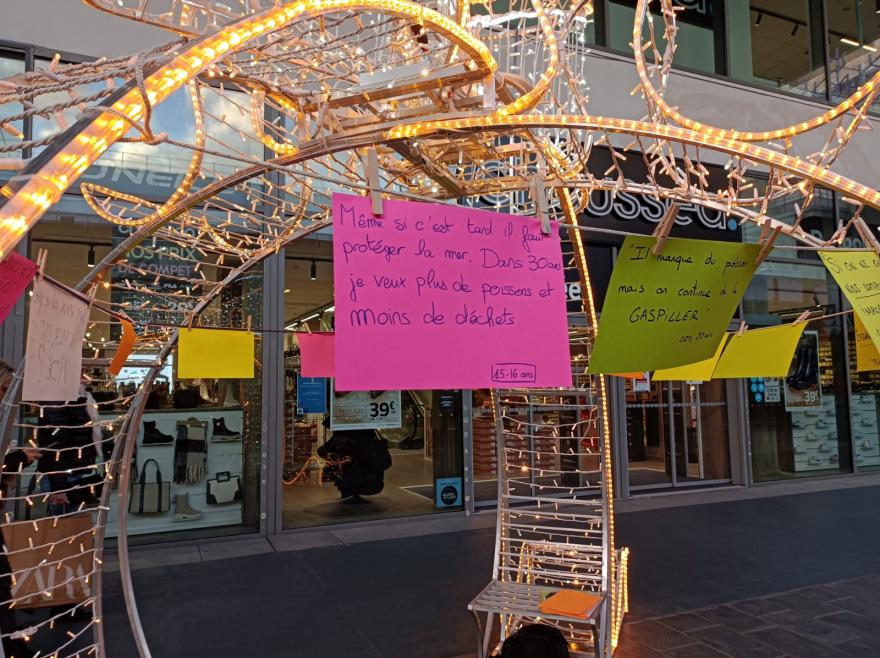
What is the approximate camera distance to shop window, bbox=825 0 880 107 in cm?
1106

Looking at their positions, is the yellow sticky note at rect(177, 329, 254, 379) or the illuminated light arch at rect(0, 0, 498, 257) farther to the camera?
the yellow sticky note at rect(177, 329, 254, 379)

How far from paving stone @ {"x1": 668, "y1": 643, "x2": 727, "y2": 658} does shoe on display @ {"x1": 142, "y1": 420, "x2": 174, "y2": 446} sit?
5305mm

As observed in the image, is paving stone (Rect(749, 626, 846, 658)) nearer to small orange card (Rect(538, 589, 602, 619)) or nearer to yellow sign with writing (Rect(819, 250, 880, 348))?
small orange card (Rect(538, 589, 602, 619))

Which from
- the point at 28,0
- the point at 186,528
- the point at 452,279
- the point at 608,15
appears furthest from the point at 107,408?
the point at 608,15

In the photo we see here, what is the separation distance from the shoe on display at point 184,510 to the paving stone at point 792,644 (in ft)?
17.7

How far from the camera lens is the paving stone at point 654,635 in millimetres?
3943

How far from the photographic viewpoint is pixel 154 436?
6.69 metres

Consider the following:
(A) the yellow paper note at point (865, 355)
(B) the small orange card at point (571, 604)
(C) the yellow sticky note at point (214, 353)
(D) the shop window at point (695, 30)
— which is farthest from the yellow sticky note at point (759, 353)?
(D) the shop window at point (695, 30)

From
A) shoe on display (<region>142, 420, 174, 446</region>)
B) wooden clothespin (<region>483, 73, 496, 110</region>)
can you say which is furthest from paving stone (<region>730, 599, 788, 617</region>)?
shoe on display (<region>142, 420, 174, 446</region>)

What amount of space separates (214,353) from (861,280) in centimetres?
300

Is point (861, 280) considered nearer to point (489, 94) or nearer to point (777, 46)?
point (489, 94)

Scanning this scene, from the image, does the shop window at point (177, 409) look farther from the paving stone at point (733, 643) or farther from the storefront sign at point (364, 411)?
the paving stone at point (733, 643)

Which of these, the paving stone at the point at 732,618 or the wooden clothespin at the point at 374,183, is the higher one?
the wooden clothespin at the point at 374,183

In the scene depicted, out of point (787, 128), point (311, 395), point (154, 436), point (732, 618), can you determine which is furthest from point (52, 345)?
point (311, 395)
